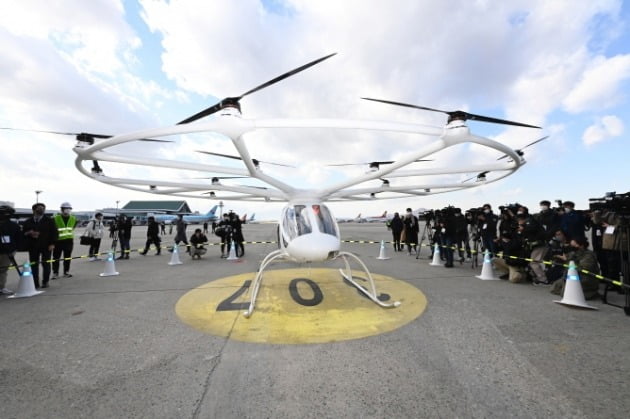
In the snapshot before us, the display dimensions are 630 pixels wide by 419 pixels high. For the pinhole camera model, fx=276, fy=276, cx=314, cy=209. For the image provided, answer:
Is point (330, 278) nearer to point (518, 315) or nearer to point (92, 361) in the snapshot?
point (518, 315)

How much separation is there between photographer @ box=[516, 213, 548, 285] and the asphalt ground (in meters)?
2.02

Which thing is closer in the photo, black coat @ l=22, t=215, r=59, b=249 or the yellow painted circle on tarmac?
the yellow painted circle on tarmac

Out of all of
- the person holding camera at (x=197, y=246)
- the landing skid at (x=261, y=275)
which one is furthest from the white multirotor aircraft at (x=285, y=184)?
the person holding camera at (x=197, y=246)

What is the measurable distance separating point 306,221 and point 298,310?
6.10 ft

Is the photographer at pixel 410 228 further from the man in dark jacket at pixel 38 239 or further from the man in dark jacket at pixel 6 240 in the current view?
the man in dark jacket at pixel 6 240

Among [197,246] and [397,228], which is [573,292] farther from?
[197,246]

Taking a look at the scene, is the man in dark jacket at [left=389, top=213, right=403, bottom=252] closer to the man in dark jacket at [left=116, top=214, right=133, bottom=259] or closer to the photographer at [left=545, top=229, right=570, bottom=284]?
the photographer at [left=545, top=229, right=570, bottom=284]

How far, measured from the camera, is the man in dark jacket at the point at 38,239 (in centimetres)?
780

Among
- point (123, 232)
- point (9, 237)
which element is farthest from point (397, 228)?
point (9, 237)

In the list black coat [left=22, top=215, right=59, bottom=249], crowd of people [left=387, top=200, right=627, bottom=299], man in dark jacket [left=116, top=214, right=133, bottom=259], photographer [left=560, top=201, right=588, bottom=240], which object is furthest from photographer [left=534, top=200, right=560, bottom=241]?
man in dark jacket [left=116, top=214, right=133, bottom=259]

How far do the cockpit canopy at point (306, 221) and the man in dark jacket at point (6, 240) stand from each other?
7105 millimetres

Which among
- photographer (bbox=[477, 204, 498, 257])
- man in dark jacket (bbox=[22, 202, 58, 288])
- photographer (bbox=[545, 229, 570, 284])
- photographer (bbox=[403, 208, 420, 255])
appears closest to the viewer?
photographer (bbox=[545, 229, 570, 284])

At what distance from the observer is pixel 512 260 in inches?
318

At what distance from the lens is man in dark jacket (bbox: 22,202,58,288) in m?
7.80
